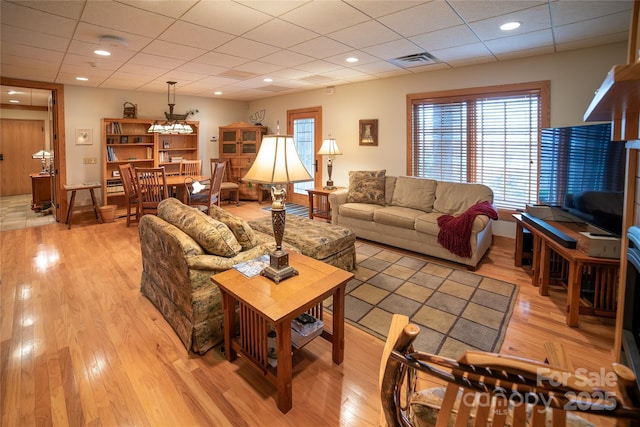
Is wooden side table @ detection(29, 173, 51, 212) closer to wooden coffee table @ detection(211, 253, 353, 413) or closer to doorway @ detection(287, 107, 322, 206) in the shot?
doorway @ detection(287, 107, 322, 206)

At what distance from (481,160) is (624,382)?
4.35 meters

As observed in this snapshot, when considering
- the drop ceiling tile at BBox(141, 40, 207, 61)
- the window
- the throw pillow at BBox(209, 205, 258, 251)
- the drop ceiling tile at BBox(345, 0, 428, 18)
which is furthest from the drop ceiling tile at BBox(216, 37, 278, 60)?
the window

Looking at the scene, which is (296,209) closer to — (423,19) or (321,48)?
(321,48)

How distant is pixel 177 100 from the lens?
695cm

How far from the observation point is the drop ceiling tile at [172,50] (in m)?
3.40

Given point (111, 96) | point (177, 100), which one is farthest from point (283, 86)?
point (111, 96)

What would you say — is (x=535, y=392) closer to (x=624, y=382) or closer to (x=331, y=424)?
(x=624, y=382)

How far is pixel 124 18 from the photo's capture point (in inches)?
106

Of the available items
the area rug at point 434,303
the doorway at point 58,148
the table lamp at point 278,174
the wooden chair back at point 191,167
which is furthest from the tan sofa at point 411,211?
the doorway at point 58,148

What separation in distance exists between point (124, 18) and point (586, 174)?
4.12 m

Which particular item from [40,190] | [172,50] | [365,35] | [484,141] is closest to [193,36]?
[172,50]

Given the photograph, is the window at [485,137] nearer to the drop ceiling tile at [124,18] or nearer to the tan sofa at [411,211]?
the tan sofa at [411,211]

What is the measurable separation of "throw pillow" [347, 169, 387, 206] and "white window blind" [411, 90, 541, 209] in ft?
2.75

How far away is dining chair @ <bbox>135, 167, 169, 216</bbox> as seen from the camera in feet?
16.2
